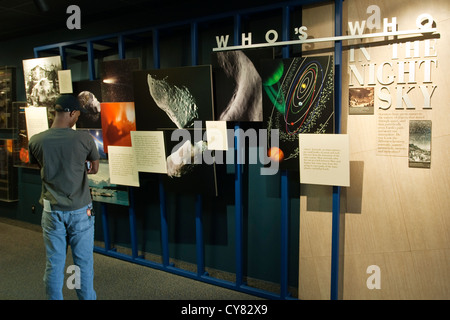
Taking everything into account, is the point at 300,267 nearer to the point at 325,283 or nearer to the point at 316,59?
the point at 325,283

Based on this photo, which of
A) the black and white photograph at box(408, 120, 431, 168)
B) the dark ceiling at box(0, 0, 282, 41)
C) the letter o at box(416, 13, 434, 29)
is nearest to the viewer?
the letter o at box(416, 13, 434, 29)

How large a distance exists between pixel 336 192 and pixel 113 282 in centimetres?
222

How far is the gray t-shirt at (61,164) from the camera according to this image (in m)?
2.54

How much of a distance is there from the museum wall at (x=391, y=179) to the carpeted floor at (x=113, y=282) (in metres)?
1.00

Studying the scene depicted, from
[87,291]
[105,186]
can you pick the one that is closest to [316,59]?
[87,291]

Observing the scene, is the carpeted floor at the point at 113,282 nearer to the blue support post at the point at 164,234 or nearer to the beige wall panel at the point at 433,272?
the blue support post at the point at 164,234

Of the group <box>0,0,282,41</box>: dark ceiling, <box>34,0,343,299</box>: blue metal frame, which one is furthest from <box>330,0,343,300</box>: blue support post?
<box>0,0,282,41</box>: dark ceiling

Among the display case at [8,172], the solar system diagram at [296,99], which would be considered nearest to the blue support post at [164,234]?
the solar system diagram at [296,99]

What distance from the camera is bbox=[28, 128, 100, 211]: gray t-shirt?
254 cm

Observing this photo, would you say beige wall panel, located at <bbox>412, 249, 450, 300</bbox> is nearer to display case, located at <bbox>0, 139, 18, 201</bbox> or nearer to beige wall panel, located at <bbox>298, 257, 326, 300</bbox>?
beige wall panel, located at <bbox>298, 257, 326, 300</bbox>

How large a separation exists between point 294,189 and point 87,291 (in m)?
1.81

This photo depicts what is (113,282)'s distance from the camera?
3.43 m

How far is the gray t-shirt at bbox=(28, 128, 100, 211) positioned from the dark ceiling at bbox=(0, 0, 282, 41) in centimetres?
143

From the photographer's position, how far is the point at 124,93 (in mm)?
3631
